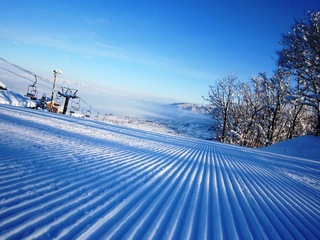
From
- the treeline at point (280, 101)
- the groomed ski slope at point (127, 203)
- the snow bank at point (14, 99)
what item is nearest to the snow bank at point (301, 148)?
the treeline at point (280, 101)

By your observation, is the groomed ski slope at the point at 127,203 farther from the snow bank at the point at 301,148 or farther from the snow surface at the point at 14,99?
the snow surface at the point at 14,99

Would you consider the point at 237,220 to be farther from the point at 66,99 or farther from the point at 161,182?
the point at 66,99

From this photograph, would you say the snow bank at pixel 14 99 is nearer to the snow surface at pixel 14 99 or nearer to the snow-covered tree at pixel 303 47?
the snow surface at pixel 14 99

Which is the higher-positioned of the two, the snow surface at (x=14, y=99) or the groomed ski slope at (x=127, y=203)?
the snow surface at (x=14, y=99)

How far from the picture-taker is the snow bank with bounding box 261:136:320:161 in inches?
770

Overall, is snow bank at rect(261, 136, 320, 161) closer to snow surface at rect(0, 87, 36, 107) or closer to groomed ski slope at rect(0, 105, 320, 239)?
groomed ski slope at rect(0, 105, 320, 239)

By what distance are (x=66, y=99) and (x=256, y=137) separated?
89.1 feet

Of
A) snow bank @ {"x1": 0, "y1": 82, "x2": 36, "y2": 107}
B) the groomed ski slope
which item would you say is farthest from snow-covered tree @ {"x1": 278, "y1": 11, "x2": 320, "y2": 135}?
snow bank @ {"x1": 0, "y1": 82, "x2": 36, "y2": 107}

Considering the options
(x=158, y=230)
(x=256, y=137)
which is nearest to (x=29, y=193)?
(x=158, y=230)

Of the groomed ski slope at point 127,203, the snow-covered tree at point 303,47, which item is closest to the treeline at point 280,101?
A: the snow-covered tree at point 303,47

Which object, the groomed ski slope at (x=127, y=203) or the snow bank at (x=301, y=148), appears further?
the snow bank at (x=301, y=148)

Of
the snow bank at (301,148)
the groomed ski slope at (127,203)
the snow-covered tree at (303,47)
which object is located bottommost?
the groomed ski slope at (127,203)

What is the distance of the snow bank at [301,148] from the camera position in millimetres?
19545

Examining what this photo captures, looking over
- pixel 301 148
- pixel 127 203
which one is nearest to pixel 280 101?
pixel 301 148
